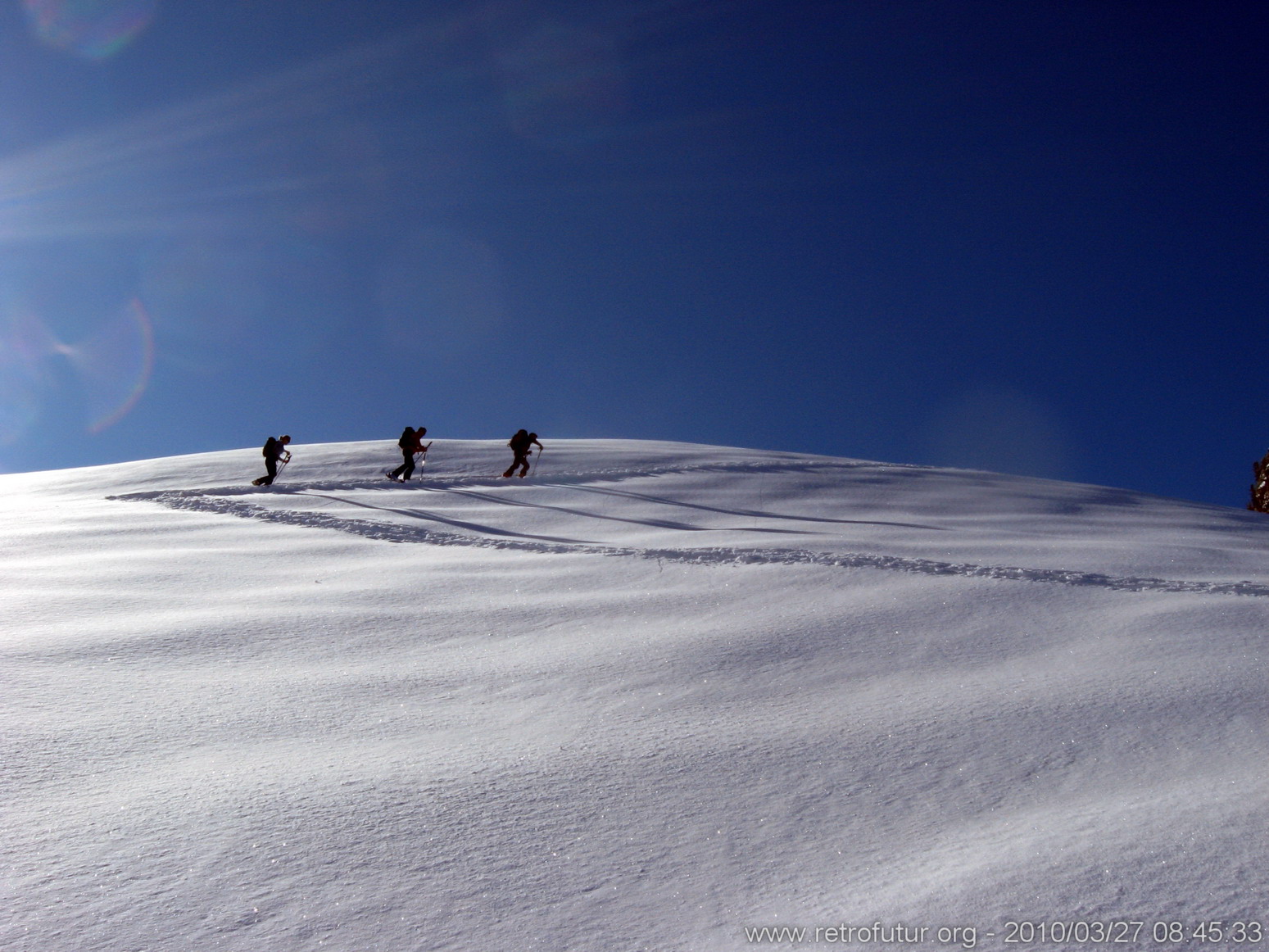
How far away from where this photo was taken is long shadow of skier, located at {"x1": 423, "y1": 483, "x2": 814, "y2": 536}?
970 cm

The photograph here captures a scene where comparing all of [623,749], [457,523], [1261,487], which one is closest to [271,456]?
[457,523]

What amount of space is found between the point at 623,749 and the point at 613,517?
307 inches

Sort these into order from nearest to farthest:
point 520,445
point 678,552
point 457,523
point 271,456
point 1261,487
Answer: point 678,552, point 457,523, point 271,456, point 520,445, point 1261,487

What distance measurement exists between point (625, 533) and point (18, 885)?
24.5ft

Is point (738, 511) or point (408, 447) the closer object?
point (738, 511)

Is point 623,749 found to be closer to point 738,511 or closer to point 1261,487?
point 738,511

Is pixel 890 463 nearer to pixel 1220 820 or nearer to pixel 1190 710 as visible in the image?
pixel 1190 710

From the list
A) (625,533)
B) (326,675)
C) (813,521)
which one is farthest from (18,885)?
(813,521)

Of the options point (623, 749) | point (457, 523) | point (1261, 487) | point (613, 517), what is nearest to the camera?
point (623, 749)

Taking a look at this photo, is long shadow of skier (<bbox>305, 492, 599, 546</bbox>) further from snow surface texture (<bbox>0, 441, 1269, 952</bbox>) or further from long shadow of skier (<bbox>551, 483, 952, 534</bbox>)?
long shadow of skier (<bbox>551, 483, 952, 534</bbox>)

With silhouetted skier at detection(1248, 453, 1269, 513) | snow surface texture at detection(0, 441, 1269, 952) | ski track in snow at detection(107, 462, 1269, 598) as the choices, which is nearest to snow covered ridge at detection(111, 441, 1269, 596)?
ski track in snow at detection(107, 462, 1269, 598)

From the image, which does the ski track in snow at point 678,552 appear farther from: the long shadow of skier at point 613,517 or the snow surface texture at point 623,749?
the long shadow of skier at point 613,517

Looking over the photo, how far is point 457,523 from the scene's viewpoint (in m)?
10.4

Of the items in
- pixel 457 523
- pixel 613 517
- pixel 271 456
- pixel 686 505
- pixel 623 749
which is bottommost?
pixel 623 749
